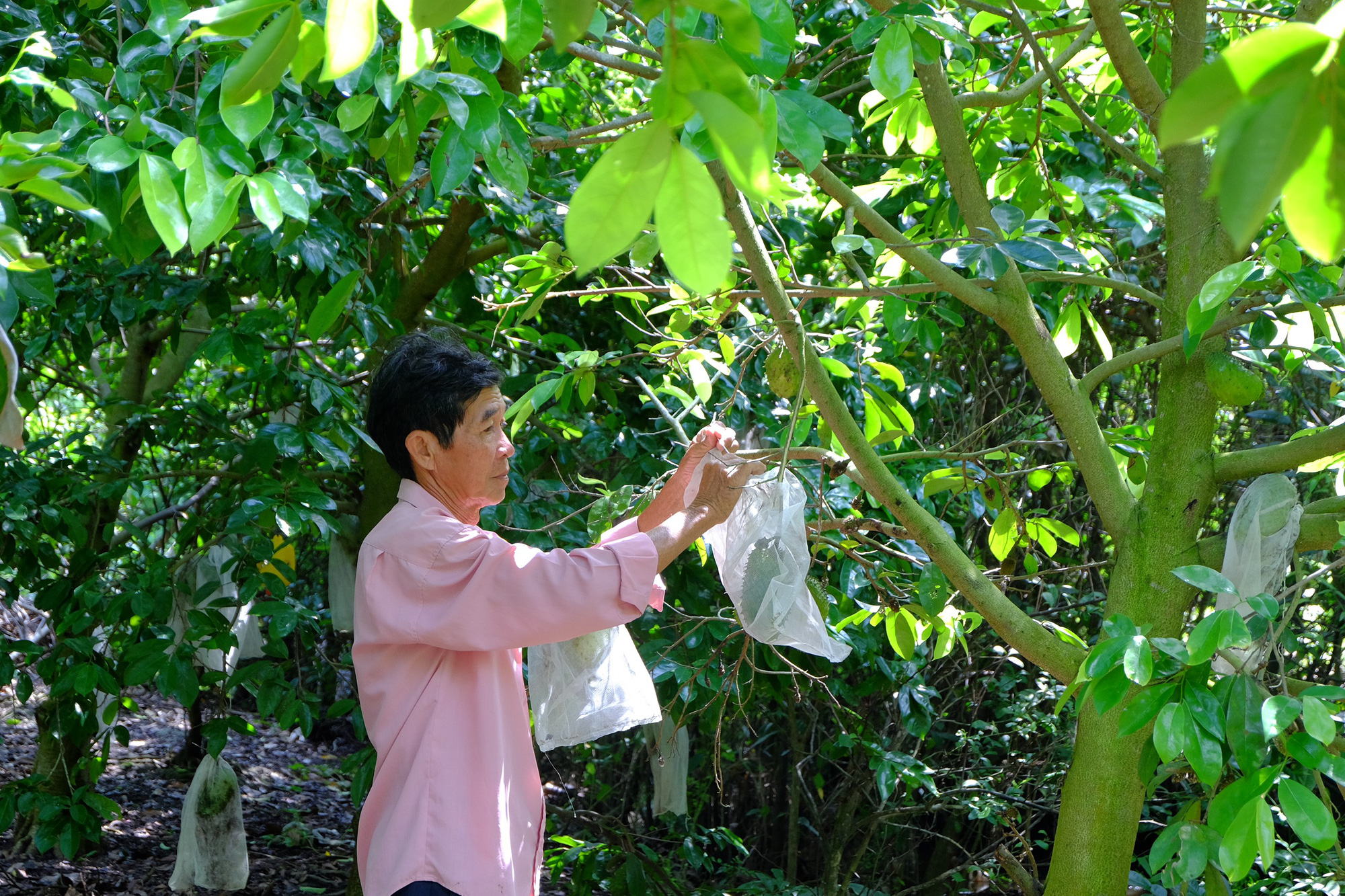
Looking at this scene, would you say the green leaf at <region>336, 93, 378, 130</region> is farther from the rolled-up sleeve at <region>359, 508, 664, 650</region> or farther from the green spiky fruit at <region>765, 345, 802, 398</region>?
the green spiky fruit at <region>765, 345, 802, 398</region>

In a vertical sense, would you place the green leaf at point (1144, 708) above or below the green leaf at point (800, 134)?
below

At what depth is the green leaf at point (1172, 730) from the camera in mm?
1154

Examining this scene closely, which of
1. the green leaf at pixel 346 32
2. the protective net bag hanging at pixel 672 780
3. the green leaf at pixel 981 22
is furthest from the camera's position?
the protective net bag hanging at pixel 672 780

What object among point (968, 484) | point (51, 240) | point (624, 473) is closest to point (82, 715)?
point (51, 240)

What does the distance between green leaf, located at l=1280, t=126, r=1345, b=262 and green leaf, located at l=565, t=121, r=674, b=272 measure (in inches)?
12.5

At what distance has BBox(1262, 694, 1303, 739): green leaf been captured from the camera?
1.09 meters

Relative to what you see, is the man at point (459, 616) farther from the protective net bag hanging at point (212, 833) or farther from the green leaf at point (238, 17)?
the protective net bag hanging at point (212, 833)

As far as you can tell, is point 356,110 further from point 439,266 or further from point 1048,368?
point 439,266

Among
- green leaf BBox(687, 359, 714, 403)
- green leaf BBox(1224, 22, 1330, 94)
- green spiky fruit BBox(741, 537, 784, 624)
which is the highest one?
green leaf BBox(687, 359, 714, 403)

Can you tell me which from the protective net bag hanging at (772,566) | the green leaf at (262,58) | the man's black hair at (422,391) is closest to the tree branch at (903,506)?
the protective net bag hanging at (772,566)

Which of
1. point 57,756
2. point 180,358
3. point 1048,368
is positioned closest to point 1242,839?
point 1048,368

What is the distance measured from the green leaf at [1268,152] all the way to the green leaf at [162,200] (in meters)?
0.91

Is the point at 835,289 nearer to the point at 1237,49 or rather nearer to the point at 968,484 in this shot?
the point at 968,484

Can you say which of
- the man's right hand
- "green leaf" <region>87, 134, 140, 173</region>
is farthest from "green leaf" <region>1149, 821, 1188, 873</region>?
"green leaf" <region>87, 134, 140, 173</region>
